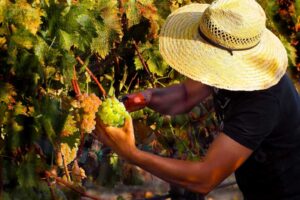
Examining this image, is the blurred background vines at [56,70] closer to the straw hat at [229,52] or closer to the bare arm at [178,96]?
the bare arm at [178,96]

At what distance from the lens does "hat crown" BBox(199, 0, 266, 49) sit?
7.75 feet

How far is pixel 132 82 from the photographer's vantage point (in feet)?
10.7

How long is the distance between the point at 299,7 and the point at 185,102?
1.61 meters

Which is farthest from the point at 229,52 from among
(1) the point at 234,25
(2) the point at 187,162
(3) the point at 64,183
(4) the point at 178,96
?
(3) the point at 64,183

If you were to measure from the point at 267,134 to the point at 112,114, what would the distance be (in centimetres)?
64

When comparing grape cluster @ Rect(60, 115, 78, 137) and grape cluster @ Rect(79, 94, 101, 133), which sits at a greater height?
grape cluster @ Rect(79, 94, 101, 133)

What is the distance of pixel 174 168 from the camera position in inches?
92.5

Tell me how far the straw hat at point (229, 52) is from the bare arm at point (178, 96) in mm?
498

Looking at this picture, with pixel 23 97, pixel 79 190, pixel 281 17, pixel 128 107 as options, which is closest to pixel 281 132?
pixel 128 107

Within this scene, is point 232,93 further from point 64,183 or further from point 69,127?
point 64,183

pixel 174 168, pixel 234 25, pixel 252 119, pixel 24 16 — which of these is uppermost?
pixel 24 16

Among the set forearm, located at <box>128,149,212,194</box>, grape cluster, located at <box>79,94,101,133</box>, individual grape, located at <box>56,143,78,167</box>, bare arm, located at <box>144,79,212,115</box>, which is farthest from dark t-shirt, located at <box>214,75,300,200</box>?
individual grape, located at <box>56,143,78,167</box>

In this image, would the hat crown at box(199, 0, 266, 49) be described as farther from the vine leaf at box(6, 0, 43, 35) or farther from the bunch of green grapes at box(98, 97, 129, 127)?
the vine leaf at box(6, 0, 43, 35)

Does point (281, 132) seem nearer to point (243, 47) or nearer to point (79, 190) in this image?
point (243, 47)
